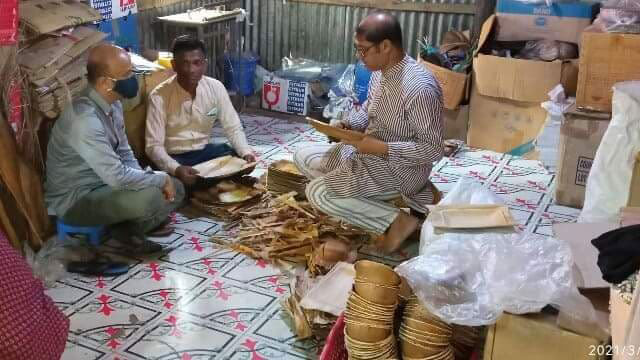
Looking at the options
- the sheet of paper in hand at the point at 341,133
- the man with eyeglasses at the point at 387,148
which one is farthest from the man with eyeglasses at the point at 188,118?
the sheet of paper in hand at the point at 341,133

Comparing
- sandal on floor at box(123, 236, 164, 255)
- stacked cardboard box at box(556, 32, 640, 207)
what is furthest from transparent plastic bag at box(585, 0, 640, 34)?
sandal on floor at box(123, 236, 164, 255)

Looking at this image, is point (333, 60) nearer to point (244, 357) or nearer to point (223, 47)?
point (223, 47)

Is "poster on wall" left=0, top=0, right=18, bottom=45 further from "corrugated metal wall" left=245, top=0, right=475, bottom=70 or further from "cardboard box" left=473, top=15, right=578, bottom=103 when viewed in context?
"corrugated metal wall" left=245, top=0, right=475, bottom=70

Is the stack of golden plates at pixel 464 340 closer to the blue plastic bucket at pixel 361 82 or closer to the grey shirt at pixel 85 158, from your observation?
the grey shirt at pixel 85 158

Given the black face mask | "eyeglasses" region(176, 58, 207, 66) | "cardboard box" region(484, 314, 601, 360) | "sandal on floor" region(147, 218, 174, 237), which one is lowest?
"sandal on floor" region(147, 218, 174, 237)

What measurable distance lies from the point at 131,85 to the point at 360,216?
4.25ft

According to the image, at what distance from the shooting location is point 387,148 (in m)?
3.23

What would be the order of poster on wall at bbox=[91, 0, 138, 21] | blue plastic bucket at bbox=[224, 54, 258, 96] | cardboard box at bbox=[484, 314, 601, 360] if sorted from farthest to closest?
1. blue plastic bucket at bbox=[224, 54, 258, 96]
2. poster on wall at bbox=[91, 0, 138, 21]
3. cardboard box at bbox=[484, 314, 601, 360]

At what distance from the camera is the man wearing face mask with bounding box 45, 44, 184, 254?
10.5ft

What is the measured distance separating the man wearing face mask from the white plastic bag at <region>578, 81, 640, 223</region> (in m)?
2.09

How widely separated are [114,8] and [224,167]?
133cm

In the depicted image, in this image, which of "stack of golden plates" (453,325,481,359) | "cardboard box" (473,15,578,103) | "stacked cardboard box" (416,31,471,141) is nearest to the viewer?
"stack of golden plates" (453,325,481,359)

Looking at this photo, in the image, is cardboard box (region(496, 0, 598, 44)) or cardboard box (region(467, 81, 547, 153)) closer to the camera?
cardboard box (region(496, 0, 598, 44))

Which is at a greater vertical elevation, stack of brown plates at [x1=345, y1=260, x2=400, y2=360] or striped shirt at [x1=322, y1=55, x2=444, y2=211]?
striped shirt at [x1=322, y1=55, x2=444, y2=211]
